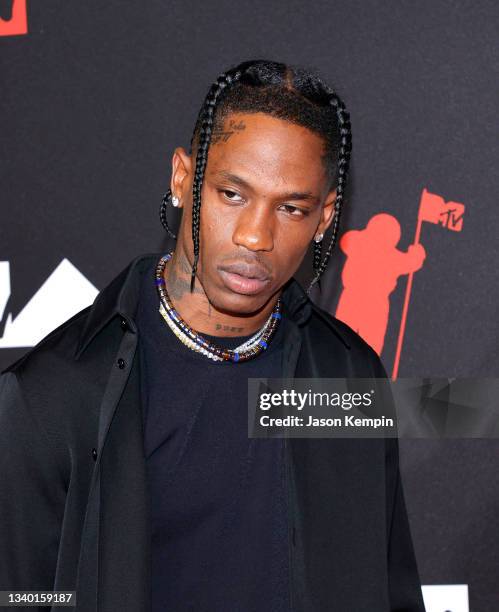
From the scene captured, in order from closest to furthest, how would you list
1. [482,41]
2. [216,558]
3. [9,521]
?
[9,521] → [216,558] → [482,41]

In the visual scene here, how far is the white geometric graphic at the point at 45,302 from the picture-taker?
7.46 ft

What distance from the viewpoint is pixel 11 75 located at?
228 centimetres

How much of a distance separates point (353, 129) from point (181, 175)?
83 cm

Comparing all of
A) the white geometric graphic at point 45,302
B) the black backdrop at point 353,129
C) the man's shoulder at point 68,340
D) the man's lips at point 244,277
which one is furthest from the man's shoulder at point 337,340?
the white geometric graphic at point 45,302

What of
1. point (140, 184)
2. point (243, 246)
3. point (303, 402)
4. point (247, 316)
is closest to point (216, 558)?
point (303, 402)

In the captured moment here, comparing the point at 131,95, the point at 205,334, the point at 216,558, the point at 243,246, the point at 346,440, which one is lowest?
→ the point at 216,558

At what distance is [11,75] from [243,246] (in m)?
1.20

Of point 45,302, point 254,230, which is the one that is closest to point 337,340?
point 254,230

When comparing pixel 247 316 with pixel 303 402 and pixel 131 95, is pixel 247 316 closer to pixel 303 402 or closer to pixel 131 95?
pixel 303 402

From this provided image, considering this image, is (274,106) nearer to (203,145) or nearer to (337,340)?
(203,145)

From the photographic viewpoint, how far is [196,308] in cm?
154

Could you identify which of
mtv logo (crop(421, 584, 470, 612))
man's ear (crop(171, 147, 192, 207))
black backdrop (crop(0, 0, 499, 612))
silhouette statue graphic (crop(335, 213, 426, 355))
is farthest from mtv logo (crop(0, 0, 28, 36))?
mtv logo (crop(421, 584, 470, 612))

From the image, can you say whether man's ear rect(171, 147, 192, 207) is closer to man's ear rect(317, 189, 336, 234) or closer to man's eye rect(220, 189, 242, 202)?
man's eye rect(220, 189, 242, 202)

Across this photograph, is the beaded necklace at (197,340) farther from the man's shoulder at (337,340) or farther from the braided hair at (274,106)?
the man's shoulder at (337,340)
